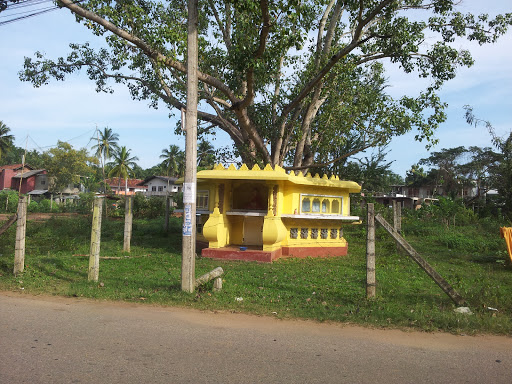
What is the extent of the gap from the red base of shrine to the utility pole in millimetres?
4544

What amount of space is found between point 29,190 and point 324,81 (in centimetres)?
5513

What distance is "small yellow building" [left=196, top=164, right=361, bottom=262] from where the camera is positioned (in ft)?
41.8

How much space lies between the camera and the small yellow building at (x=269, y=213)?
12750 mm

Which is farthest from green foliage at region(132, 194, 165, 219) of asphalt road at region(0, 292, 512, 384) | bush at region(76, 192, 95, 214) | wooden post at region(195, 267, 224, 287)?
asphalt road at region(0, 292, 512, 384)

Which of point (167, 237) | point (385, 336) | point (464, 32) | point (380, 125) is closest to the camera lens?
point (385, 336)

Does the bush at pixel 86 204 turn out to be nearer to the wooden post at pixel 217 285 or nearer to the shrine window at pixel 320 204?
the shrine window at pixel 320 204

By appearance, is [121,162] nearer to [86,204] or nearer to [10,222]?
[86,204]

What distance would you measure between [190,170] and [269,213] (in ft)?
17.5

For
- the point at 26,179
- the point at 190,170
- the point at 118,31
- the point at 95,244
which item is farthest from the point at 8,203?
the point at 190,170

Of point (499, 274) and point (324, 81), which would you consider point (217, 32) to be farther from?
point (499, 274)

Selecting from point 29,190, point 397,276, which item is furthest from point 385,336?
point 29,190

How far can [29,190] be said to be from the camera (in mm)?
58406

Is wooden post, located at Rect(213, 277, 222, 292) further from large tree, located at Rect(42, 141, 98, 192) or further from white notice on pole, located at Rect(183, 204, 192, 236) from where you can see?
large tree, located at Rect(42, 141, 98, 192)

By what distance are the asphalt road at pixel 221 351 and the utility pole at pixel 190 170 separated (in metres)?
1.19
